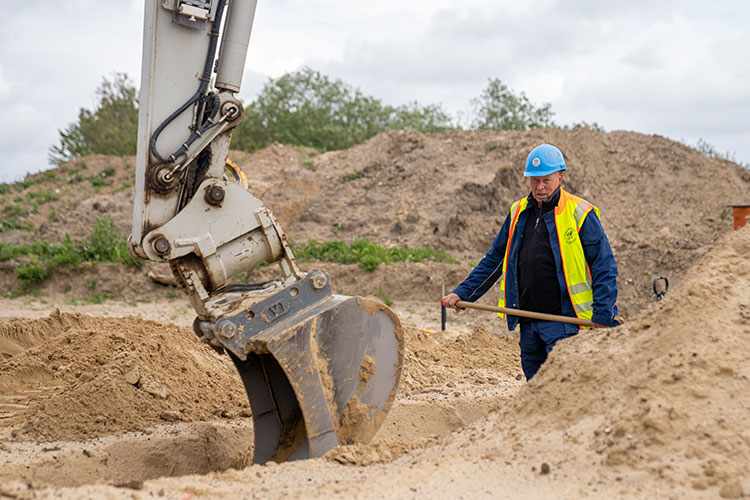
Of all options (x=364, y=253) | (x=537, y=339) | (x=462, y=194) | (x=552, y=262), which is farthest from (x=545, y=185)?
(x=462, y=194)

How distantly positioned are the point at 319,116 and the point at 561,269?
15638 millimetres

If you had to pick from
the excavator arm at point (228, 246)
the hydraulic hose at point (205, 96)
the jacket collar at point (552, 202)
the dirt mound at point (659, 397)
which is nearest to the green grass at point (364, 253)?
the jacket collar at point (552, 202)

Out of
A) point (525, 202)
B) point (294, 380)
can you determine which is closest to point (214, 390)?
point (294, 380)

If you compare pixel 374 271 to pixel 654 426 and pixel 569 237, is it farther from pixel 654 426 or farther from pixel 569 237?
pixel 654 426

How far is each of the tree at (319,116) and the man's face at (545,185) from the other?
14.8 meters

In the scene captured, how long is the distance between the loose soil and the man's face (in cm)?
97

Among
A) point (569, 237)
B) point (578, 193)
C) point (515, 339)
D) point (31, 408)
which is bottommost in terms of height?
point (31, 408)

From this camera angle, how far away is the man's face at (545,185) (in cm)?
449

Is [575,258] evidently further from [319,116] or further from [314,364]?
[319,116]

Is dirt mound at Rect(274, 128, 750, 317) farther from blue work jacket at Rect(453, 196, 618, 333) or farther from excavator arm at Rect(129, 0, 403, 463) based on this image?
excavator arm at Rect(129, 0, 403, 463)

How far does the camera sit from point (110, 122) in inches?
804

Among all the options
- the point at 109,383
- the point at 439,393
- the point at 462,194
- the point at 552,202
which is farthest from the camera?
the point at 462,194

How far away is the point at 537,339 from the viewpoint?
4.65 m

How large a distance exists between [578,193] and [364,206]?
3772mm
